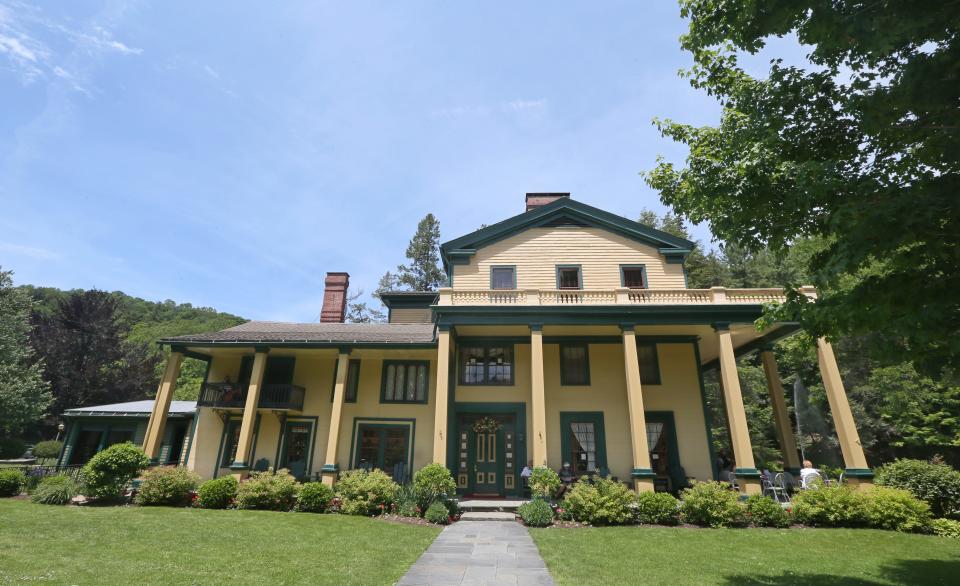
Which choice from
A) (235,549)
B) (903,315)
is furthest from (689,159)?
(235,549)

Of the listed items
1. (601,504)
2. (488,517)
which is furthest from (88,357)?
(601,504)

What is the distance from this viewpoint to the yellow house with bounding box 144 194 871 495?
1539 cm

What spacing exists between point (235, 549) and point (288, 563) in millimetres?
1632

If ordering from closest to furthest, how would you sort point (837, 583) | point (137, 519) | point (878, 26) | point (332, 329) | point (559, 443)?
point (878, 26) < point (837, 583) < point (137, 519) < point (559, 443) < point (332, 329)

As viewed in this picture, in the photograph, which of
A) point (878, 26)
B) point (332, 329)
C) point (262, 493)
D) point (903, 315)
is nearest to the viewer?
point (878, 26)

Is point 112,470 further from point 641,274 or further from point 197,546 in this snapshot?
point 641,274

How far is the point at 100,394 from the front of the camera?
3241cm

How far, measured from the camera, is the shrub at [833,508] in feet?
36.0

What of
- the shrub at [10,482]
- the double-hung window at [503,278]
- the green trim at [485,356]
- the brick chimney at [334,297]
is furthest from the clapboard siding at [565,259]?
the shrub at [10,482]

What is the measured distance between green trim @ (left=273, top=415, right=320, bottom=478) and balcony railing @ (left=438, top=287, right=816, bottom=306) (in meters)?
7.75

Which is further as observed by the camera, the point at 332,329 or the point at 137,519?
the point at 332,329

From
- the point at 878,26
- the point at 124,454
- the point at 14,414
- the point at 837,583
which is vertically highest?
the point at 878,26

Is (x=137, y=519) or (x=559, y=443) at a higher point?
(x=559, y=443)

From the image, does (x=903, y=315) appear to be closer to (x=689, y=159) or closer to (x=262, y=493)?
(x=689, y=159)
